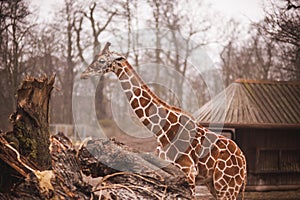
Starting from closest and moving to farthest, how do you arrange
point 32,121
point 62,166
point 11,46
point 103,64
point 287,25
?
point 62,166
point 32,121
point 103,64
point 287,25
point 11,46

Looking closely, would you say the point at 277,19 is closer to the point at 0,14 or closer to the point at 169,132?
the point at 169,132

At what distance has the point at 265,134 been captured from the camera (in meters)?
4.40

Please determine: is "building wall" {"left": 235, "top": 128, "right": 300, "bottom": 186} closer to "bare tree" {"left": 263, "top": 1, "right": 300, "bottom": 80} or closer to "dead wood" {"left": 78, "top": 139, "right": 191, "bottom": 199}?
"bare tree" {"left": 263, "top": 1, "right": 300, "bottom": 80}

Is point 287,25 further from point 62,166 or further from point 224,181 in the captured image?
point 62,166

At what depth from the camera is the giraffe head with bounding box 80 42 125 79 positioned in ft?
7.26

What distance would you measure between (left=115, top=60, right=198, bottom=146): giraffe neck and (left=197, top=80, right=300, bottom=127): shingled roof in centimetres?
188

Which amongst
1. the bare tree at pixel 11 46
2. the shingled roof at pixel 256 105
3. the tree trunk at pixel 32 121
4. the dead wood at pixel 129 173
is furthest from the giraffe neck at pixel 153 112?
the bare tree at pixel 11 46

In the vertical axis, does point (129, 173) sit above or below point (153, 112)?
below

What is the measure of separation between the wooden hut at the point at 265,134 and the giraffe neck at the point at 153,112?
1964mm

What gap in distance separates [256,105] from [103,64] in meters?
2.60

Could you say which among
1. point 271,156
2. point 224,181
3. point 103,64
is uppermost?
point 103,64

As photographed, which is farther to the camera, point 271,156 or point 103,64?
point 271,156

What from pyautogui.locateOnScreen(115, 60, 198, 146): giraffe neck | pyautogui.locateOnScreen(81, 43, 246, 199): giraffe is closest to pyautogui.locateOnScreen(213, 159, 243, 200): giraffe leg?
pyautogui.locateOnScreen(81, 43, 246, 199): giraffe

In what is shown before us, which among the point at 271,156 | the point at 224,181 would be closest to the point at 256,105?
the point at 271,156
